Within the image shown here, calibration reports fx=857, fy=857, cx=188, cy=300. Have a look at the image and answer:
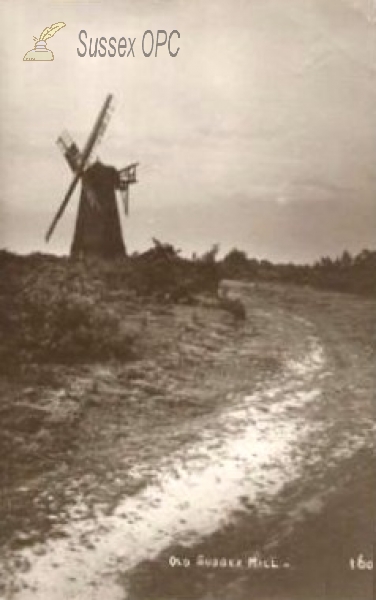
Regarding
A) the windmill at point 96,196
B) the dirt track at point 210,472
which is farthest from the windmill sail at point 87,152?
the dirt track at point 210,472

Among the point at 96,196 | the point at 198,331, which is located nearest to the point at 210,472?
the point at 198,331

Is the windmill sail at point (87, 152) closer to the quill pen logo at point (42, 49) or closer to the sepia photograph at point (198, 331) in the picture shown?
the sepia photograph at point (198, 331)

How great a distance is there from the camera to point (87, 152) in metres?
7.20

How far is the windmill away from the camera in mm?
7031

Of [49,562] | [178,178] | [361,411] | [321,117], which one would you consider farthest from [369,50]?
[49,562]

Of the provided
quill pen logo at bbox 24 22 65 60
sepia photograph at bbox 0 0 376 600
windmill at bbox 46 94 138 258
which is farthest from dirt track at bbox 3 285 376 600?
quill pen logo at bbox 24 22 65 60

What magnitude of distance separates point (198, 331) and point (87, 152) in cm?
191

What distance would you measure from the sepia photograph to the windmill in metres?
0.04

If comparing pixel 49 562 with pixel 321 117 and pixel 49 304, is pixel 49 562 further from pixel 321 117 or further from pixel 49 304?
pixel 321 117

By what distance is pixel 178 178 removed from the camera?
6.89m

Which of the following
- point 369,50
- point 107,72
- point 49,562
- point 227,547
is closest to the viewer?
point 49,562

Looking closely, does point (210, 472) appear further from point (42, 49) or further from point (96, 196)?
point (96, 196)

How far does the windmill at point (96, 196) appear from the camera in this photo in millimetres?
7031

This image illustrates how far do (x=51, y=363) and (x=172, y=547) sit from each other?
2413 millimetres
